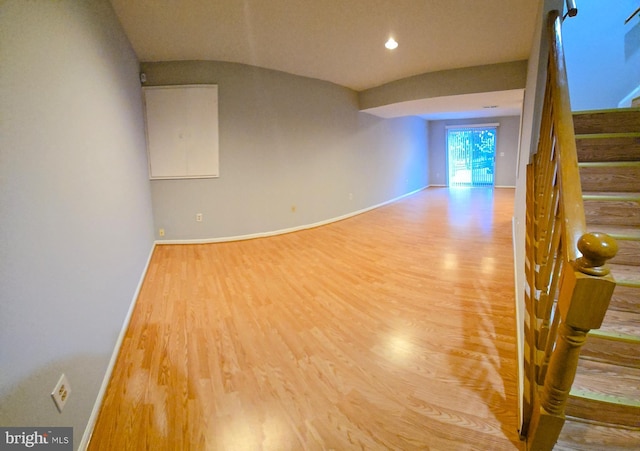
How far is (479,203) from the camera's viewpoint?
7.24 meters

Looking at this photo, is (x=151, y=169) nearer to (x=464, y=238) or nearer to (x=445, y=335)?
(x=445, y=335)

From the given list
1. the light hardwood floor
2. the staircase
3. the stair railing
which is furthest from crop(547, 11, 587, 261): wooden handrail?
the light hardwood floor

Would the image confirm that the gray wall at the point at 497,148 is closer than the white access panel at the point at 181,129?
No

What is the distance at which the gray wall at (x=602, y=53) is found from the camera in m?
3.12

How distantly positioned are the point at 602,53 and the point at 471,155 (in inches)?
313

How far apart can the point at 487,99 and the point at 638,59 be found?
6.54 feet

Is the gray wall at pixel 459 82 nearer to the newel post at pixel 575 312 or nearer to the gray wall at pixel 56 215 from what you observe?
the gray wall at pixel 56 215

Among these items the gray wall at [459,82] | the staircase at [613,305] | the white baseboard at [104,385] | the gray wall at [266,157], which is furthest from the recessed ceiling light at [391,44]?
the white baseboard at [104,385]

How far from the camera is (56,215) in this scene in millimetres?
1285

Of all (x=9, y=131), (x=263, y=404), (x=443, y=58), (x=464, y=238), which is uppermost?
(x=443, y=58)

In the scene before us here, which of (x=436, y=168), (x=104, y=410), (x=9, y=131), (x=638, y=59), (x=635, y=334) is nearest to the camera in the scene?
(x=9, y=131)

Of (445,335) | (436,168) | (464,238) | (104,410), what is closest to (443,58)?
(464,238)

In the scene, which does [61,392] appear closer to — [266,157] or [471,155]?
[266,157]

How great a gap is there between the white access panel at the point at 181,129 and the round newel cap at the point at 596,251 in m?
4.34
